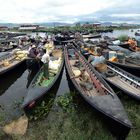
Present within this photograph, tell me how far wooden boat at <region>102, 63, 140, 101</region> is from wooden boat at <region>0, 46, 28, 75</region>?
7118 mm

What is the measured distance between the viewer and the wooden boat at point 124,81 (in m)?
11.3

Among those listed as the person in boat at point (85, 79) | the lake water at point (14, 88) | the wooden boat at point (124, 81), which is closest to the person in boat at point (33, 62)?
the lake water at point (14, 88)

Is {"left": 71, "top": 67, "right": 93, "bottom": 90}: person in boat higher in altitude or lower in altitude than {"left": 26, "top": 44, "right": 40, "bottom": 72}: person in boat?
higher

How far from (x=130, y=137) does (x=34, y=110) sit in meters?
4.30

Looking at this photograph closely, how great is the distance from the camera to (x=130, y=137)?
7945mm

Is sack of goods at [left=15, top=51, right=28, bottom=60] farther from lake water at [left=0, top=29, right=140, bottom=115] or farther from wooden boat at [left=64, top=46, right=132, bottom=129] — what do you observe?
wooden boat at [left=64, top=46, right=132, bottom=129]

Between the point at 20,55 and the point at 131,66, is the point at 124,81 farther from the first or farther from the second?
the point at 20,55

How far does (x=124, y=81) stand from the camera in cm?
1315

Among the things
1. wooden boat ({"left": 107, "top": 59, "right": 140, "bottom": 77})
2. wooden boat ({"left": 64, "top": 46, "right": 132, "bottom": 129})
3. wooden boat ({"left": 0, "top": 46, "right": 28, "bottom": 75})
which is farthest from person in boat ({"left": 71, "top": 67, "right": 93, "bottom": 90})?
wooden boat ({"left": 0, "top": 46, "right": 28, "bottom": 75})

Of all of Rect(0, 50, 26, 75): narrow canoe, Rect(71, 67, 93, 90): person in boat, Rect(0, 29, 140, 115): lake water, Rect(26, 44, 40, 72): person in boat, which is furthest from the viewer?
Rect(26, 44, 40, 72): person in boat

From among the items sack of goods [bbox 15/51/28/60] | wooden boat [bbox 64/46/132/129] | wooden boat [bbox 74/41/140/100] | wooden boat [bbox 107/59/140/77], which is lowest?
sack of goods [bbox 15/51/28/60]

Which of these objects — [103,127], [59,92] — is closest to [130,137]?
[103,127]

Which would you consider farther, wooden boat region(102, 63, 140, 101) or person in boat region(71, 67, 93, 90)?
person in boat region(71, 67, 93, 90)

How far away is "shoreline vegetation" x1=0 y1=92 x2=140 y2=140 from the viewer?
8297 millimetres
